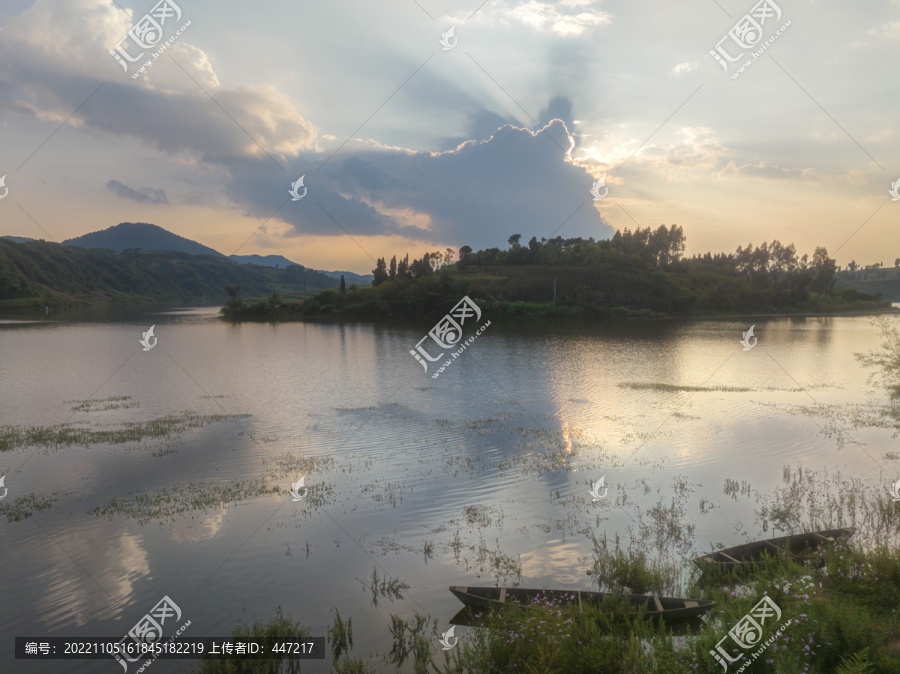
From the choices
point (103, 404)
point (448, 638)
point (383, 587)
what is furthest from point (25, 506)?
point (103, 404)

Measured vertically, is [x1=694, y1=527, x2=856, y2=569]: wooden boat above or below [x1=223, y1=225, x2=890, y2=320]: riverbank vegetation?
below

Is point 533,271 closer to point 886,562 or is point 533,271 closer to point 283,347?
point 283,347

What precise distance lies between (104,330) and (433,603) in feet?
290

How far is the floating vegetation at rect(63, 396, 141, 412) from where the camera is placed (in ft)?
93.4

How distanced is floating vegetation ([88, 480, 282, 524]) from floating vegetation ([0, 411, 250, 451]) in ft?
24.9

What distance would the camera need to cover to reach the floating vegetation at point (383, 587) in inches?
416

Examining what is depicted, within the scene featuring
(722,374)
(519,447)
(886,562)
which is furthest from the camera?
(722,374)

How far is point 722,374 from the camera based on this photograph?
41.1 meters

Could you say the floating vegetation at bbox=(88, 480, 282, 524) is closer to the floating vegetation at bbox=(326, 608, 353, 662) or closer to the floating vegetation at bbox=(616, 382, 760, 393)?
the floating vegetation at bbox=(326, 608, 353, 662)

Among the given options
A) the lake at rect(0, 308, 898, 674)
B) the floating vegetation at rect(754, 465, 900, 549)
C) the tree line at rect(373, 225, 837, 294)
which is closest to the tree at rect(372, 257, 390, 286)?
the tree line at rect(373, 225, 837, 294)

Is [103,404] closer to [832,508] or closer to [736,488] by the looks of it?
[736,488]

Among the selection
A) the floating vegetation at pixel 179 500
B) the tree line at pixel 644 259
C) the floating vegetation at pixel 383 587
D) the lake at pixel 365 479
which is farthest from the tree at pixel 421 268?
the floating vegetation at pixel 383 587

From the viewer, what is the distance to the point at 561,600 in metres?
9.11

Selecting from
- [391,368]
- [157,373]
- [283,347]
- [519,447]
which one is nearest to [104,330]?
[283,347]
